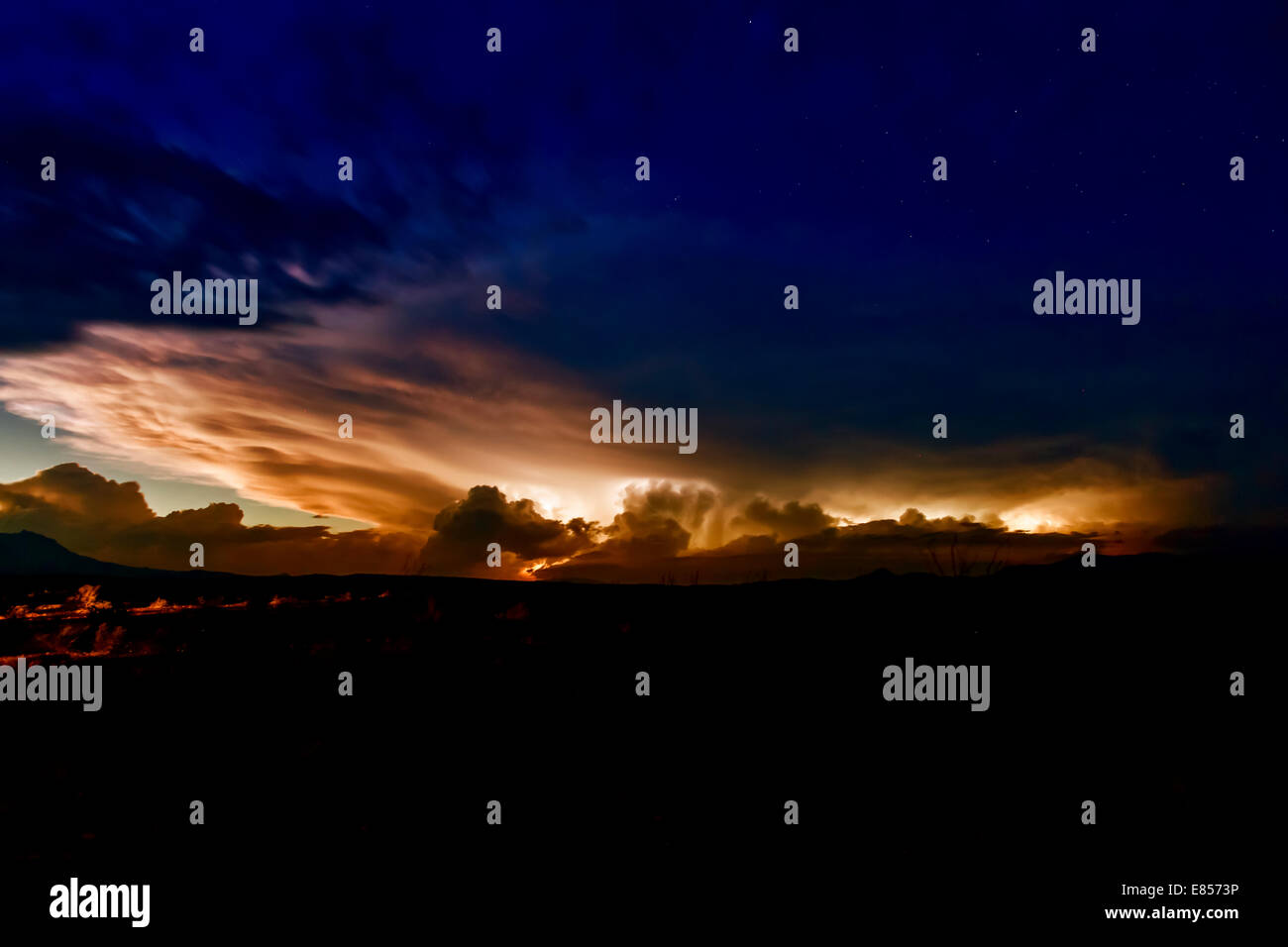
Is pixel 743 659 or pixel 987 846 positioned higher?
pixel 743 659

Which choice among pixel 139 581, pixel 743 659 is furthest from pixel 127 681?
pixel 139 581

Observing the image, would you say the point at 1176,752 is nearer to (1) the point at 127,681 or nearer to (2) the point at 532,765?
(2) the point at 532,765

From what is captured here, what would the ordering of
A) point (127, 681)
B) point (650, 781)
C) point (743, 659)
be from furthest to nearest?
point (743, 659), point (127, 681), point (650, 781)
